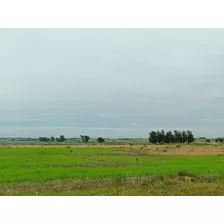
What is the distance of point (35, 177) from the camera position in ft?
39.0

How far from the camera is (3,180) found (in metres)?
11.4

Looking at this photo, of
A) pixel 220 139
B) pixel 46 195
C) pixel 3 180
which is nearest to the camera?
pixel 46 195

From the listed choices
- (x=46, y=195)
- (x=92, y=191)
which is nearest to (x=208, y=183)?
(x=92, y=191)

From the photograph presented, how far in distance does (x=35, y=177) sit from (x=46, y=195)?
409 centimetres

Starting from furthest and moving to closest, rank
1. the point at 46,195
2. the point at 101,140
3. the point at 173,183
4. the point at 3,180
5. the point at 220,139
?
the point at 101,140 < the point at 220,139 < the point at 3,180 < the point at 173,183 < the point at 46,195

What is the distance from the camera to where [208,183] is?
9812 millimetres

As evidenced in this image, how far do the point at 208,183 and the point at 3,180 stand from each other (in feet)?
26.5

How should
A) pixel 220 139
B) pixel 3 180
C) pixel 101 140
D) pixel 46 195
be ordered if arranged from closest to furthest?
1. pixel 46 195
2. pixel 3 180
3. pixel 220 139
4. pixel 101 140

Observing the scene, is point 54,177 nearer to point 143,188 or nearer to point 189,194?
point 143,188

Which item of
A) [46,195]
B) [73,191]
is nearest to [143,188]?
[73,191]

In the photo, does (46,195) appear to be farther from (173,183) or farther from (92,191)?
(173,183)

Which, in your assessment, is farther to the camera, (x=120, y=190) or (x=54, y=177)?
(x=54, y=177)

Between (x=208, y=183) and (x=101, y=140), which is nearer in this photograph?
(x=208, y=183)

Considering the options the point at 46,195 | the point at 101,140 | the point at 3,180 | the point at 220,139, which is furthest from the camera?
the point at 101,140
